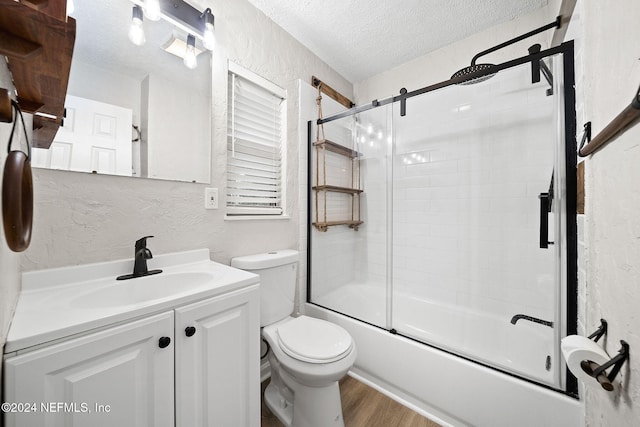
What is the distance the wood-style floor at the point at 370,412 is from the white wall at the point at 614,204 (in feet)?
2.55

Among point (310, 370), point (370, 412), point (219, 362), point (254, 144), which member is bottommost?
point (370, 412)

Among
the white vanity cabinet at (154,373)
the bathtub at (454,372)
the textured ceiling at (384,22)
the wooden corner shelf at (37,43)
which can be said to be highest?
the textured ceiling at (384,22)

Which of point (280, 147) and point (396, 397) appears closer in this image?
point (396, 397)

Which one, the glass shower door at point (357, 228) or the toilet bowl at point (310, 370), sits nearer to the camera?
the toilet bowl at point (310, 370)

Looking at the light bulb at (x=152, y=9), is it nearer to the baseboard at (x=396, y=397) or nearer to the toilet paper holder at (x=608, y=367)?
the toilet paper holder at (x=608, y=367)

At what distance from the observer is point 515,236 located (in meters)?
1.60

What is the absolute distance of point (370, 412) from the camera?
1.31m

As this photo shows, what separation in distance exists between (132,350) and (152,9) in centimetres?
142

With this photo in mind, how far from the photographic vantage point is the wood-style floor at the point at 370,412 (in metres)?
1.24

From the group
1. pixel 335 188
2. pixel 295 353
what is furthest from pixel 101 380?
pixel 335 188

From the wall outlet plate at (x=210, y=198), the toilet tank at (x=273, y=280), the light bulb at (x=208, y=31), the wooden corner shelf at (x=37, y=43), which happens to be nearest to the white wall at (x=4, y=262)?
the wooden corner shelf at (x=37, y=43)

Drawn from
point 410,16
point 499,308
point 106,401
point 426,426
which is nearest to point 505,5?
point 410,16

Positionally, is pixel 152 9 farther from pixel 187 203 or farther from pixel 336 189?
pixel 336 189

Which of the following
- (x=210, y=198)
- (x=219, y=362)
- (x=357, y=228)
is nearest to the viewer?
(x=219, y=362)
